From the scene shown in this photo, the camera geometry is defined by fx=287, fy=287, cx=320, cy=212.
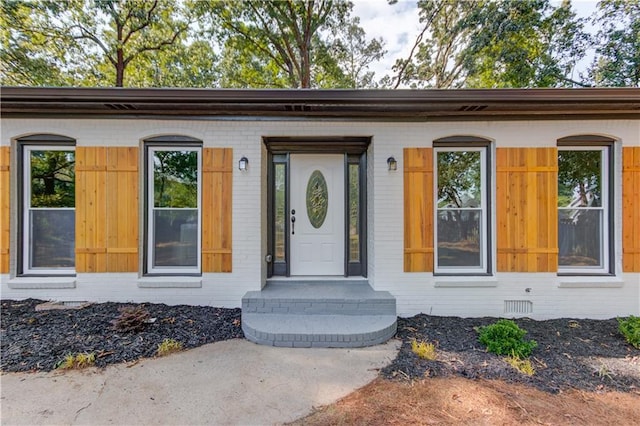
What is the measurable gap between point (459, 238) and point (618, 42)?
654 cm

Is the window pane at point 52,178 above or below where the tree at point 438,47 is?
below

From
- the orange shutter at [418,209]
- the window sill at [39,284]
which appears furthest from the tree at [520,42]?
the window sill at [39,284]

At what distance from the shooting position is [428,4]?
29.9 ft

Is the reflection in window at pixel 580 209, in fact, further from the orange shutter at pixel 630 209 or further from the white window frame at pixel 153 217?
the white window frame at pixel 153 217

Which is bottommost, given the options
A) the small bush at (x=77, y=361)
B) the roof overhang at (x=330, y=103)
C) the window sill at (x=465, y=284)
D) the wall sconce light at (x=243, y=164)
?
the small bush at (x=77, y=361)

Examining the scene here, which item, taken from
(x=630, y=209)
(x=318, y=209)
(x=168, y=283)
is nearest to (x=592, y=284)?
(x=630, y=209)

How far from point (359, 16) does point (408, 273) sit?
9718 millimetres

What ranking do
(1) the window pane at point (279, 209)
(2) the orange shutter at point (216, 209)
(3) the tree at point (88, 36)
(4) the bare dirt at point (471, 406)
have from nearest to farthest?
(4) the bare dirt at point (471, 406), (2) the orange shutter at point (216, 209), (1) the window pane at point (279, 209), (3) the tree at point (88, 36)

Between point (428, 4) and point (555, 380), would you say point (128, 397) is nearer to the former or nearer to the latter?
point (555, 380)

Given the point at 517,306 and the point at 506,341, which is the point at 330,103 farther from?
the point at 517,306

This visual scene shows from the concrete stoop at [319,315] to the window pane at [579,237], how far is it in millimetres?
2598

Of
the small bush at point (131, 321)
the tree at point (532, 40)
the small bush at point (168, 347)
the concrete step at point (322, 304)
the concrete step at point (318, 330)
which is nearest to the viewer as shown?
the small bush at point (168, 347)

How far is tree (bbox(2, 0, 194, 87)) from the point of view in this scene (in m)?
7.86

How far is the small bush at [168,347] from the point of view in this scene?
283 centimetres
